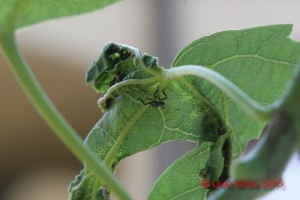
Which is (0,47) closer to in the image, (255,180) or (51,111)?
(51,111)

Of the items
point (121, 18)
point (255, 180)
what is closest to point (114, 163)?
point (255, 180)

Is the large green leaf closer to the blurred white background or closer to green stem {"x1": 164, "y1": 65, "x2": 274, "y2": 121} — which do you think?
green stem {"x1": 164, "y1": 65, "x2": 274, "y2": 121}

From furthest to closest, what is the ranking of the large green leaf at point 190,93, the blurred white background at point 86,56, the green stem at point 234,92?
the blurred white background at point 86,56 < the large green leaf at point 190,93 < the green stem at point 234,92

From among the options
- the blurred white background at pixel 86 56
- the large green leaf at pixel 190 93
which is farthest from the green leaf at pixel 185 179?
the blurred white background at pixel 86 56

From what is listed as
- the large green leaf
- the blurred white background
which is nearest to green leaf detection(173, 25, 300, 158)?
the large green leaf

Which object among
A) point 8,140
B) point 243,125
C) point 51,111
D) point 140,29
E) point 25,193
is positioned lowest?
point 25,193

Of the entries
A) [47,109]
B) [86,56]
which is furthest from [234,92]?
[86,56]

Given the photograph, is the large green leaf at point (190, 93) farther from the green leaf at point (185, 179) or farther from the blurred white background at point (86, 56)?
the blurred white background at point (86, 56)

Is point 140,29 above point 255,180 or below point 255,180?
below
